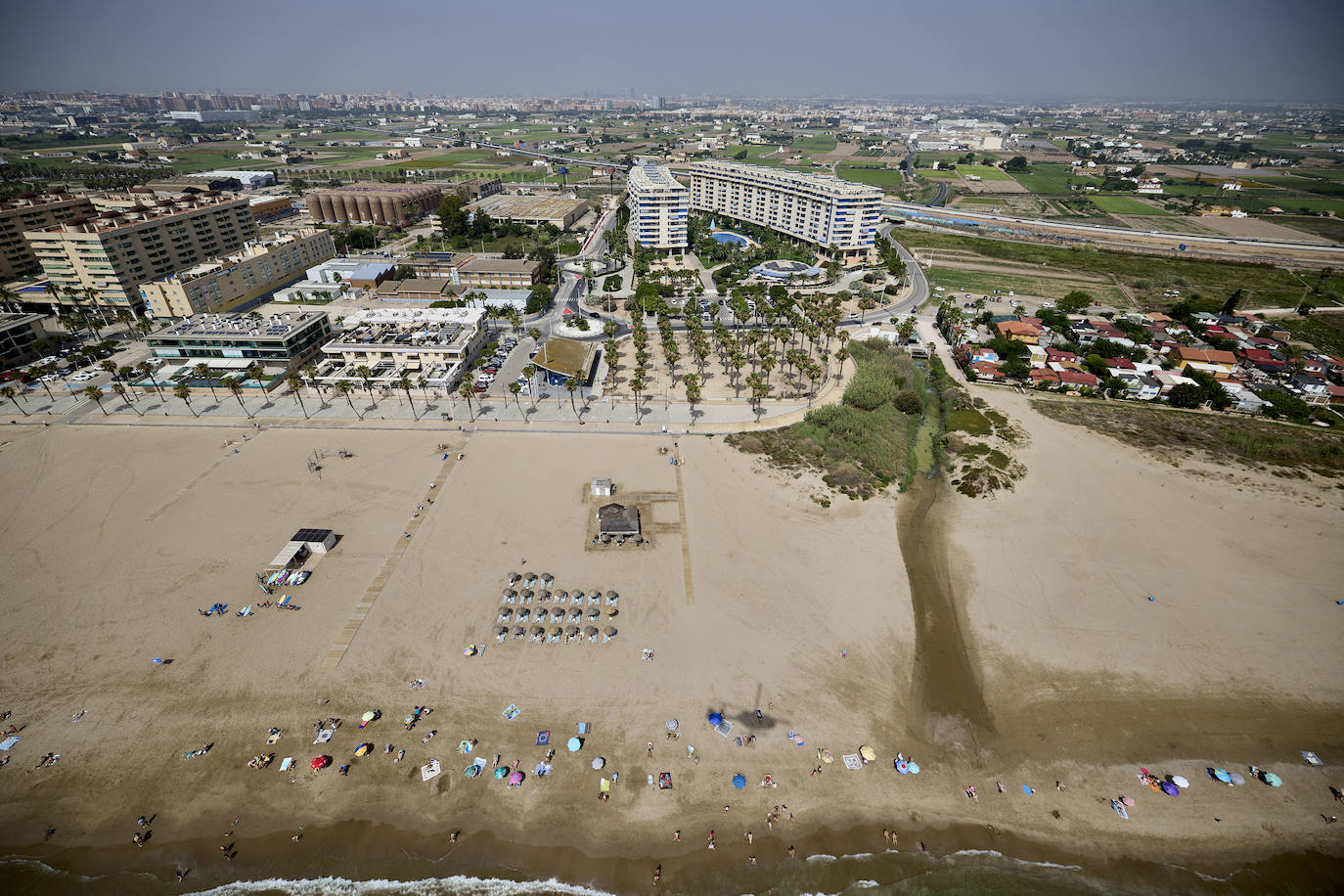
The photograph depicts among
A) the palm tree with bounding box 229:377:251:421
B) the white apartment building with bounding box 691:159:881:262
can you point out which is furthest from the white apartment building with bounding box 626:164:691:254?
the palm tree with bounding box 229:377:251:421

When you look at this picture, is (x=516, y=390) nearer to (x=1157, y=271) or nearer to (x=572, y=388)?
(x=572, y=388)

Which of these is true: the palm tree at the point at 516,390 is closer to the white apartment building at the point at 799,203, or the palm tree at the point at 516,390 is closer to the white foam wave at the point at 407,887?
the white foam wave at the point at 407,887

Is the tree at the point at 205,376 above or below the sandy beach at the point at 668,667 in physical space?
above

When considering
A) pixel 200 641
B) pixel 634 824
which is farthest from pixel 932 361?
pixel 200 641

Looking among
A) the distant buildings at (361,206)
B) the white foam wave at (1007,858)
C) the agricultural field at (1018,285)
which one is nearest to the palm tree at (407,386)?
the white foam wave at (1007,858)

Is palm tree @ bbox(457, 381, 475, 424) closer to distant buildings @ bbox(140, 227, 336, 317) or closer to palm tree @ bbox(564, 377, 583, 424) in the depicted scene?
palm tree @ bbox(564, 377, 583, 424)

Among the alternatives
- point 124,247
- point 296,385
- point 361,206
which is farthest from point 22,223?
point 296,385
